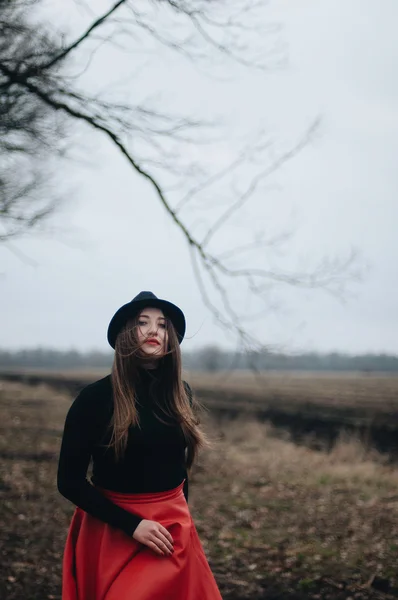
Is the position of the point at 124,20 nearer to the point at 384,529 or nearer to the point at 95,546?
the point at 95,546

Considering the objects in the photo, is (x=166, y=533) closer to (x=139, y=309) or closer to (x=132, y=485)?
(x=132, y=485)

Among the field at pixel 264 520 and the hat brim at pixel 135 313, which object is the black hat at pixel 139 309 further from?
the field at pixel 264 520

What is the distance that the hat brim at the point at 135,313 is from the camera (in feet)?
8.50

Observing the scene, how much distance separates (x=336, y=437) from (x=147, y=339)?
50.2 feet

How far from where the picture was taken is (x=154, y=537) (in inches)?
87.5

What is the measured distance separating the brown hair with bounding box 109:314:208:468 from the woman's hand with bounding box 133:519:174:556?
0.90ft

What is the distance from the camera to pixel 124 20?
5281 millimetres

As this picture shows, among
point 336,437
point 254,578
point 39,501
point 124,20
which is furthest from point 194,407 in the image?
point 336,437

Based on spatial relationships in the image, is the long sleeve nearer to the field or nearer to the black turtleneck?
the black turtleneck

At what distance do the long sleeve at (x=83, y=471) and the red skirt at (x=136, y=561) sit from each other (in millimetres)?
71

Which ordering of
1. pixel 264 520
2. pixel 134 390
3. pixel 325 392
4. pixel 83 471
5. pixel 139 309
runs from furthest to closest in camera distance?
pixel 325 392 < pixel 264 520 < pixel 139 309 < pixel 134 390 < pixel 83 471

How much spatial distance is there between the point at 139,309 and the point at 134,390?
365 mm

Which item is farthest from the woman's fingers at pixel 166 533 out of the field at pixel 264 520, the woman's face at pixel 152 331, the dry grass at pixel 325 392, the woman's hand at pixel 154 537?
the dry grass at pixel 325 392

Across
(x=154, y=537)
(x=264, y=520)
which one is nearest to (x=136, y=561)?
(x=154, y=537)
